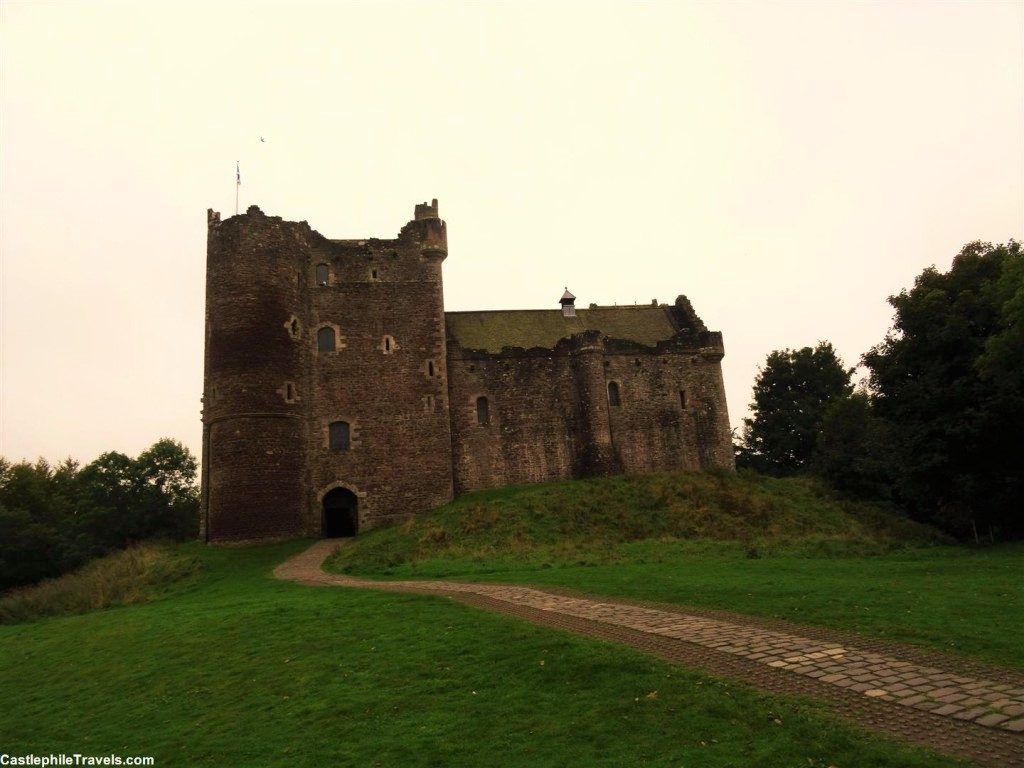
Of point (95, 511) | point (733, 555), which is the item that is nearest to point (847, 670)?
point (733, 555)

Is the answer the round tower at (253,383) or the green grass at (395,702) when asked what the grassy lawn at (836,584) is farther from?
the round tower at (253,383)

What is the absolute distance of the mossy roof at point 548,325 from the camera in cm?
4006

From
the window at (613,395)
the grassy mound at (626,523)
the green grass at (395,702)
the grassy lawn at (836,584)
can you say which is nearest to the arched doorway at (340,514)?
the grassy mound at (626,523)

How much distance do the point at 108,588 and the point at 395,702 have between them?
20.3 meters

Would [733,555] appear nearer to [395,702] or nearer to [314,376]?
[395,702]

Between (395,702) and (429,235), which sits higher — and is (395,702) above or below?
below

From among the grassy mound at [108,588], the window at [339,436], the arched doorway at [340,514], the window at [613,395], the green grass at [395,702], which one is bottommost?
the green grass at [395,702]

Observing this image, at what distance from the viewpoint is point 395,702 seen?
8977 mm

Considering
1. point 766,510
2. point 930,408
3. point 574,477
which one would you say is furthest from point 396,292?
point 930,408

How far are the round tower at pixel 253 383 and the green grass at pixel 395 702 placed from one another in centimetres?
1529

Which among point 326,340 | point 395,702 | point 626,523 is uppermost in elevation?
point 326,340

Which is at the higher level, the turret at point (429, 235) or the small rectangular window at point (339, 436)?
the turret at point (429, 235)

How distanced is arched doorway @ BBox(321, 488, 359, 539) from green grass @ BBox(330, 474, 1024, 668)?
17.4ft

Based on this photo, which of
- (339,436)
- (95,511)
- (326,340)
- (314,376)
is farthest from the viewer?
(95,511)
